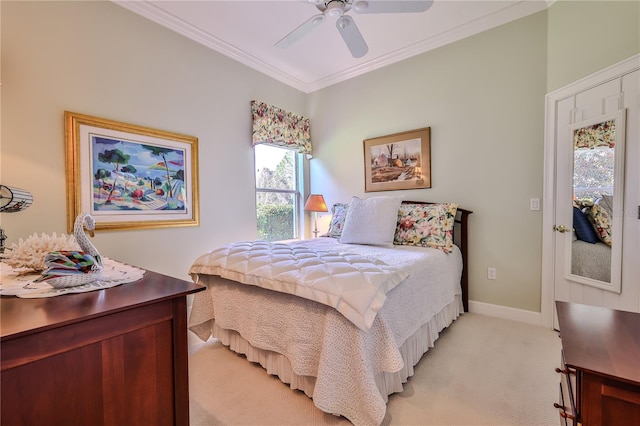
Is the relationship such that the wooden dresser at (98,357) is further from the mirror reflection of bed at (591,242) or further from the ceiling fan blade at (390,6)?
the mirror reflection of bed at (591,242)

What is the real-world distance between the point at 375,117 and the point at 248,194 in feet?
6.10

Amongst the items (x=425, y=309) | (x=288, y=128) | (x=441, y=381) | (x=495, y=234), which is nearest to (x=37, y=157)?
(x=288, y=128)

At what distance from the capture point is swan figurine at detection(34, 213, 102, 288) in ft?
3.00

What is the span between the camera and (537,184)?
249 cm

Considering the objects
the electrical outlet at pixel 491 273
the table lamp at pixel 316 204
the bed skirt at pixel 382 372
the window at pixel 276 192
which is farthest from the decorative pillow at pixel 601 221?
the window at pixel 276 192

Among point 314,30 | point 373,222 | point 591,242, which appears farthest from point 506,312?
point 314,30

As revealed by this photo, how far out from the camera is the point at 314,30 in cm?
279

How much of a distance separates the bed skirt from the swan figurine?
3.75 ft

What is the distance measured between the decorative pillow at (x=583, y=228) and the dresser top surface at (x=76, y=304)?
9.03ft

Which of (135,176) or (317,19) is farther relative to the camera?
(135,176)

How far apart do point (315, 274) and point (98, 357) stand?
0.95 meters

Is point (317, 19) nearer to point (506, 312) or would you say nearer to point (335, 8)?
point (335, 8)

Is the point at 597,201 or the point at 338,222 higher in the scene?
the point at 597,201

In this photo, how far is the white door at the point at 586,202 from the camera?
1.82 m
